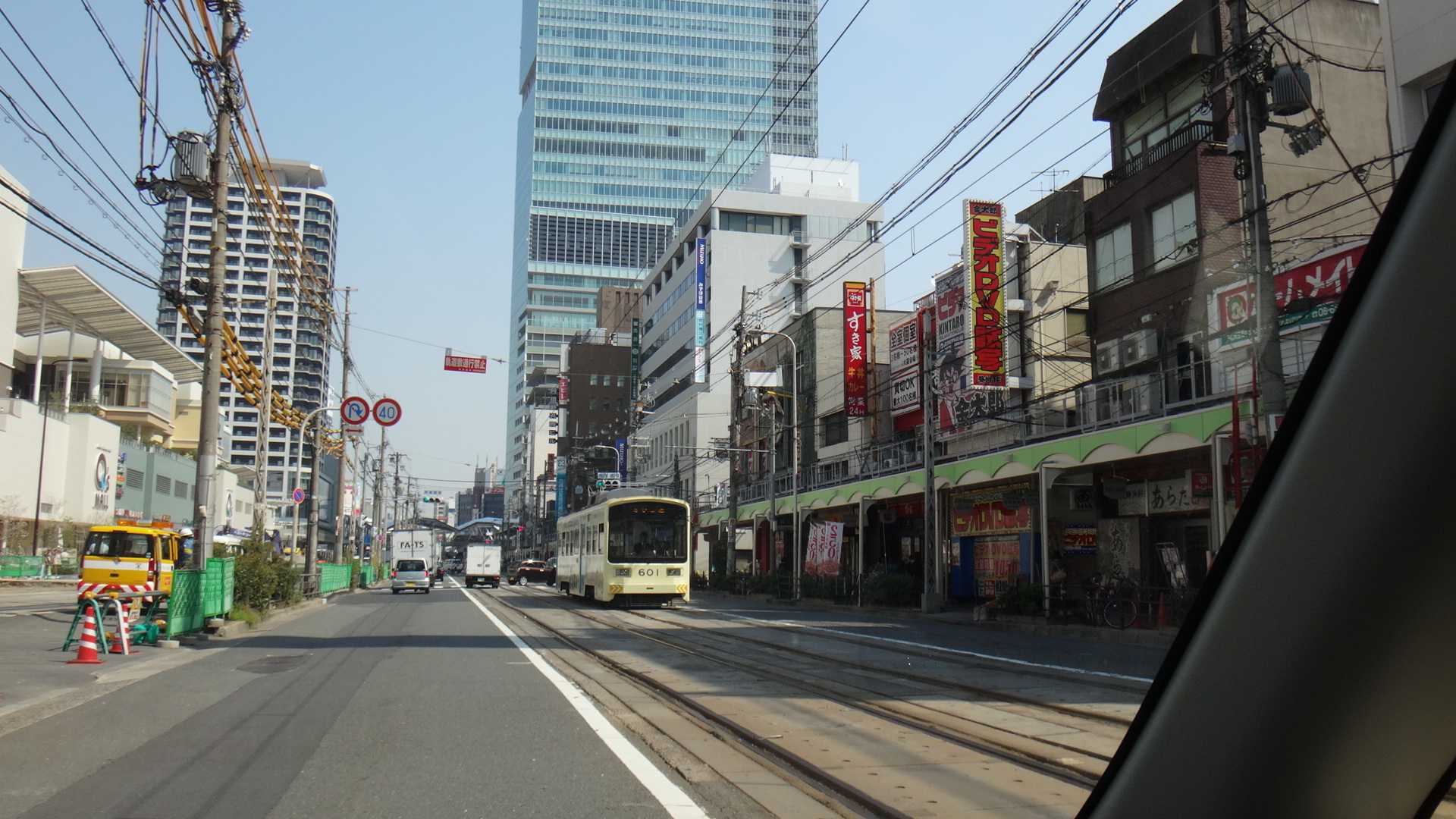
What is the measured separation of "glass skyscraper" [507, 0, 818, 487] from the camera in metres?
147

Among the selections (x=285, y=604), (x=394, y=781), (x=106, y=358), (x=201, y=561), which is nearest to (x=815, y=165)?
(x=106, y=358)

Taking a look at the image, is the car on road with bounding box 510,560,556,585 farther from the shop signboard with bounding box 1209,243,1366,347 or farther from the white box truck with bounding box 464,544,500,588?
the shop signboard with bounding box 1209,243,1366,347

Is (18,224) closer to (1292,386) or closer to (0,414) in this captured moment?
(0,414)

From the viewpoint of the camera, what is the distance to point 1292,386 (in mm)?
1880

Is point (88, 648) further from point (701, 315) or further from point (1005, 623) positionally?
point (701, 315)

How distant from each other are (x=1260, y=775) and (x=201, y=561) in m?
19.8

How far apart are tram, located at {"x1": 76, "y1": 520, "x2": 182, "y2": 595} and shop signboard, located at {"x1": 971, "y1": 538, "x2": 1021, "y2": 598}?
21.4m

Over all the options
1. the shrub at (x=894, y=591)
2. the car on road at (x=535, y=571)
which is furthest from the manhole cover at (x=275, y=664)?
the car on road at (x=535, y=571)

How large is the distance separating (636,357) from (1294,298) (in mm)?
81528

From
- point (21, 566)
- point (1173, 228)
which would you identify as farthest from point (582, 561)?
point (21, 566)

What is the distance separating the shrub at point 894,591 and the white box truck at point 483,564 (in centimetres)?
3355

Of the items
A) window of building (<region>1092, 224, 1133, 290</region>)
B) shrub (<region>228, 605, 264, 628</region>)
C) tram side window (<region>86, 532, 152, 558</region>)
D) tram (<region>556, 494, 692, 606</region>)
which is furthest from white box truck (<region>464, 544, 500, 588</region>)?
window of building (<region>1092, 224, 1133, 290</region>)

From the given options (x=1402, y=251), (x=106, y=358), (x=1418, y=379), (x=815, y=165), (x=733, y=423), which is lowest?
(x=1418, y=379)

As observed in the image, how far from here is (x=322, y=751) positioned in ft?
25.3
